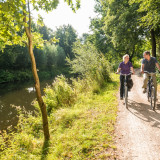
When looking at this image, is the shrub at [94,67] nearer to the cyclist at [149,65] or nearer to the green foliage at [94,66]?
the green foliage at [94,66]

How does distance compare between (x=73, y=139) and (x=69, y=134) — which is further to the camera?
(x=69, y=134)

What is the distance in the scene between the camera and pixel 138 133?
3.69 meters

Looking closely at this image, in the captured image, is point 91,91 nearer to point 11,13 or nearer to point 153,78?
point 153,78

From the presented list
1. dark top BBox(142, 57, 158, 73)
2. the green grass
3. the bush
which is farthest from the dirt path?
the bush

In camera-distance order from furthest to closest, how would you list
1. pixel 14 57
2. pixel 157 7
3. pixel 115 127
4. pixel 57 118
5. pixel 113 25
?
pixel 14 57, pixel 113 25, pixel 157 7, pixel 57 118, pixel 115 127

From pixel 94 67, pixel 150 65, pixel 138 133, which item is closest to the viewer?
pixel 138 133

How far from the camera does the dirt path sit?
9.60 ft

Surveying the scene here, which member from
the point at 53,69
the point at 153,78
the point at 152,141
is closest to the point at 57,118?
the point at 152,141

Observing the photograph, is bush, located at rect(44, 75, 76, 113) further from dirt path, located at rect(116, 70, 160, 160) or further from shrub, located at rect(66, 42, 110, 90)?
dirt path, located at rect(116, 70, 160, 160)

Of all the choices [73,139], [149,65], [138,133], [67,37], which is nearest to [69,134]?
[73,139]

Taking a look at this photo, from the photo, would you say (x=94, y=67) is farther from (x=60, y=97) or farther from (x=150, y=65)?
(x=150, y=65)

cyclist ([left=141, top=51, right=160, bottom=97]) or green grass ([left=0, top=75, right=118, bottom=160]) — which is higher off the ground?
cyclist ([left=141, top=51, right=160, bottom=97])

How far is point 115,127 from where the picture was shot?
4.15 m

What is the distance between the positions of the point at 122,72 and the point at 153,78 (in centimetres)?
127
